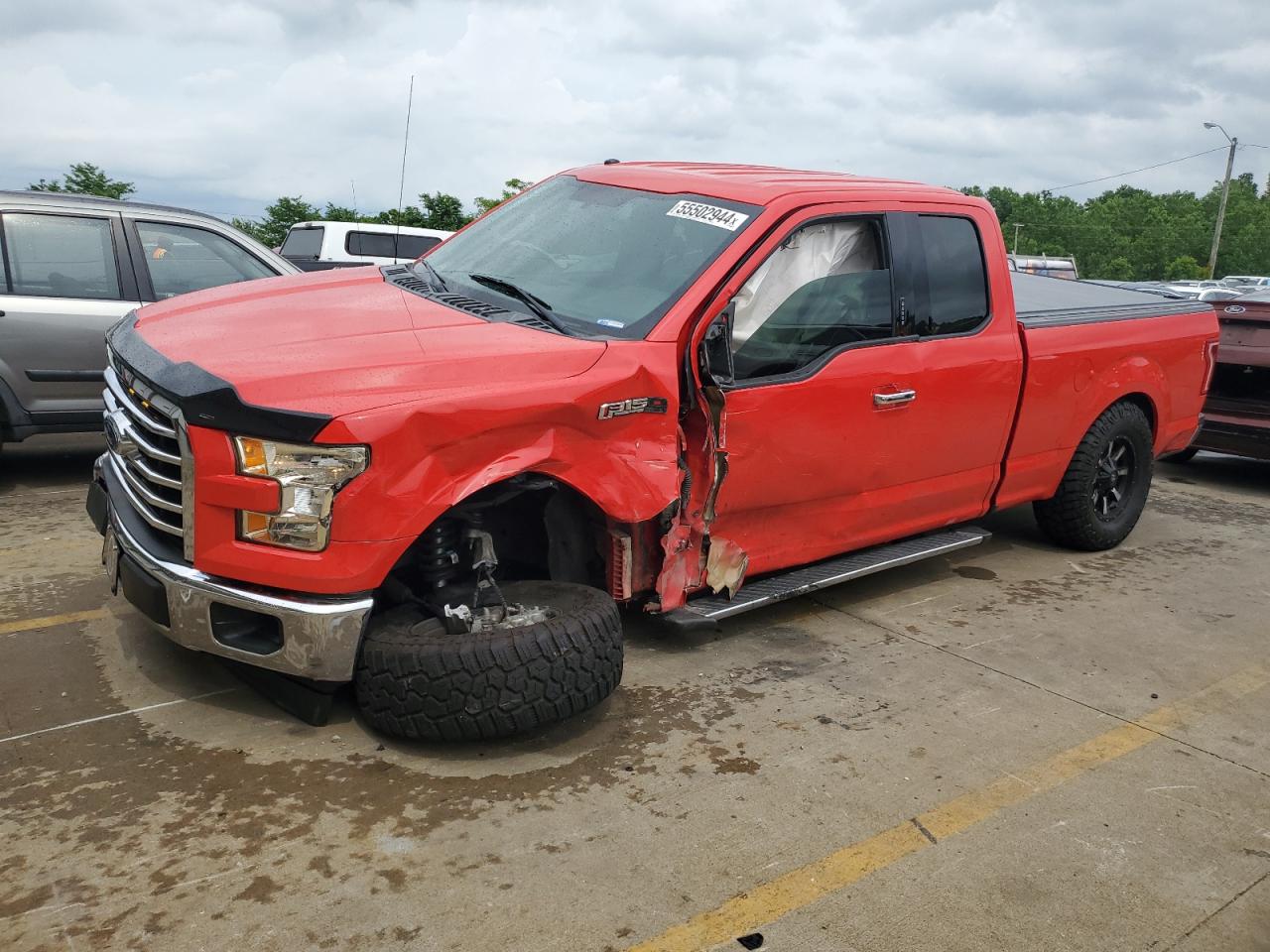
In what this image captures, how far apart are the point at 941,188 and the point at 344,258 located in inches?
418

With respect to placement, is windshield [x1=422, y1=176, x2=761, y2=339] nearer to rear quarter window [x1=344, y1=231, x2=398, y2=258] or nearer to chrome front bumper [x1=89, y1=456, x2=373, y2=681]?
chrome front bumper [x1=89, y1=456, x2=373, y2=681]

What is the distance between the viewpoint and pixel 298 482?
2.93m

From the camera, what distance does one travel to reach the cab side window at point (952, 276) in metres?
4.64

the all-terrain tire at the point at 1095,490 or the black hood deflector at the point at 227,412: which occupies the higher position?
the black hood deflector at the point at 227,412

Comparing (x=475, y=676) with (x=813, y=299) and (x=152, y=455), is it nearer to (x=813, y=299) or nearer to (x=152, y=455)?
(x=152, y=455)

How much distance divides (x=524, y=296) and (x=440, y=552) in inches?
42.3

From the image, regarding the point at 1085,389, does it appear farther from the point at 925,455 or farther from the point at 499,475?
the point at 499,475

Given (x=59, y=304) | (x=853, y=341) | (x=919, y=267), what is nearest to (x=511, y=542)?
(x=853, y=341)

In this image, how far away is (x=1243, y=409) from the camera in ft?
25.2

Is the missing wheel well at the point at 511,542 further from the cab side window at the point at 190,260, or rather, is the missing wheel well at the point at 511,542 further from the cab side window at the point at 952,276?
the cab side window at the point at 190,260

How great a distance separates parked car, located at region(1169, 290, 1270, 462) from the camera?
24.7ft

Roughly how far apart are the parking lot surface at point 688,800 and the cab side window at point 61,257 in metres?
2.13

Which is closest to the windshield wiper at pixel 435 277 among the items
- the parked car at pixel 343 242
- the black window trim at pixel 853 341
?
the black window trim at pixel 853 341

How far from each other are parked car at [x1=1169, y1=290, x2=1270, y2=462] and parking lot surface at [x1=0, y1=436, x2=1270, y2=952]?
3.47 metres
